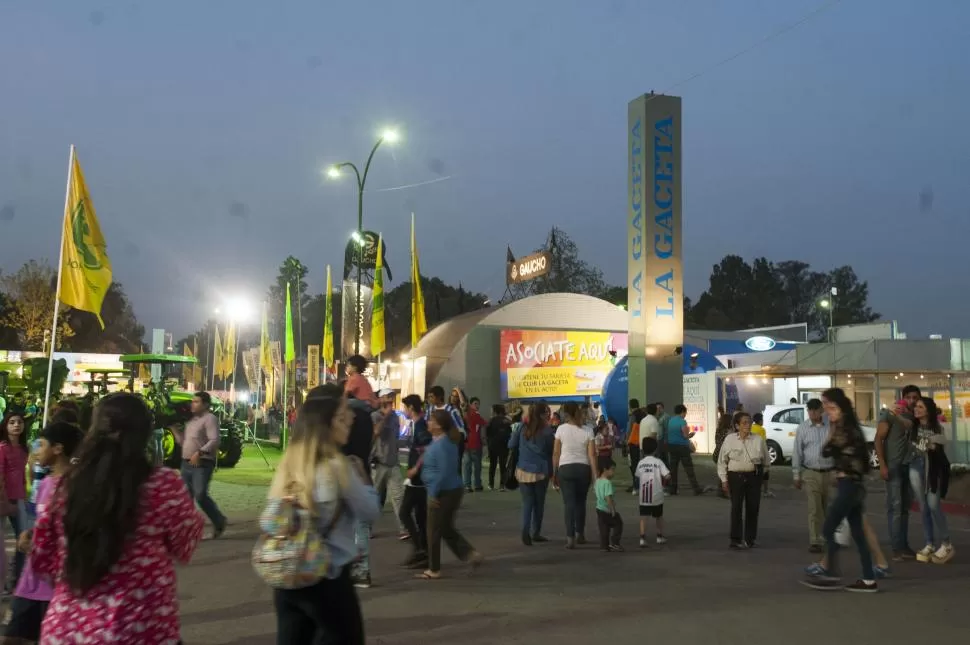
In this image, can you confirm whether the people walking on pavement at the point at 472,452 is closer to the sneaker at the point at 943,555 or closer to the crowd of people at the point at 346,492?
the crowd of people at the point at 346,492

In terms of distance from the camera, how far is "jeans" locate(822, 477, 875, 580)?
7746mm

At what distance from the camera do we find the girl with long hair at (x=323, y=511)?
12.6 ft

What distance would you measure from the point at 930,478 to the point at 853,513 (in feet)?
7.82

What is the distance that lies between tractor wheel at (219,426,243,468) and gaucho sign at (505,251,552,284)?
29.0m

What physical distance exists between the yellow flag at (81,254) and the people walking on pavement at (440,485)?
21.5 ft

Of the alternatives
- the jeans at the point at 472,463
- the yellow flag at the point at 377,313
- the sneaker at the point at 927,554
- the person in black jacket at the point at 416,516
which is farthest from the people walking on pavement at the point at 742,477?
the yellow flag at the point at 377,313

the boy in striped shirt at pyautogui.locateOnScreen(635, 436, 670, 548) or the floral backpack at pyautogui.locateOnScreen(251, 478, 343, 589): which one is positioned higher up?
the floral backpack at pyautogui.locateOnScreen(251, 478, 343, 589)

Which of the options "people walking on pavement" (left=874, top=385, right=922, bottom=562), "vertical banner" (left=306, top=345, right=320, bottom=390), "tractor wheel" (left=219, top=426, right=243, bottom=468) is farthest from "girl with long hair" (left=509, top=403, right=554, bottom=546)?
"vertical banner" (left=306, top=345, right=320, bottom=390)

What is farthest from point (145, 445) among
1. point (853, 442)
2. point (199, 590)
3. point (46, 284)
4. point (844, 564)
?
point (46, 284)

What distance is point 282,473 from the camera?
12.8ft

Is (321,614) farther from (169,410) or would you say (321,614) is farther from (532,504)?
(169,410)

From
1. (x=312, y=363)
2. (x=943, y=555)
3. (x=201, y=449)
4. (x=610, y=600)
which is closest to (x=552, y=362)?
(x=312, y=363)

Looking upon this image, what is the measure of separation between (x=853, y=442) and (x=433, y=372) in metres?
31.6

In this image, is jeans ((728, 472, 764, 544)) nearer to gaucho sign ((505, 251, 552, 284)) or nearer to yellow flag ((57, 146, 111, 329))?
yellow flag ((57, 146, 111, 329))
